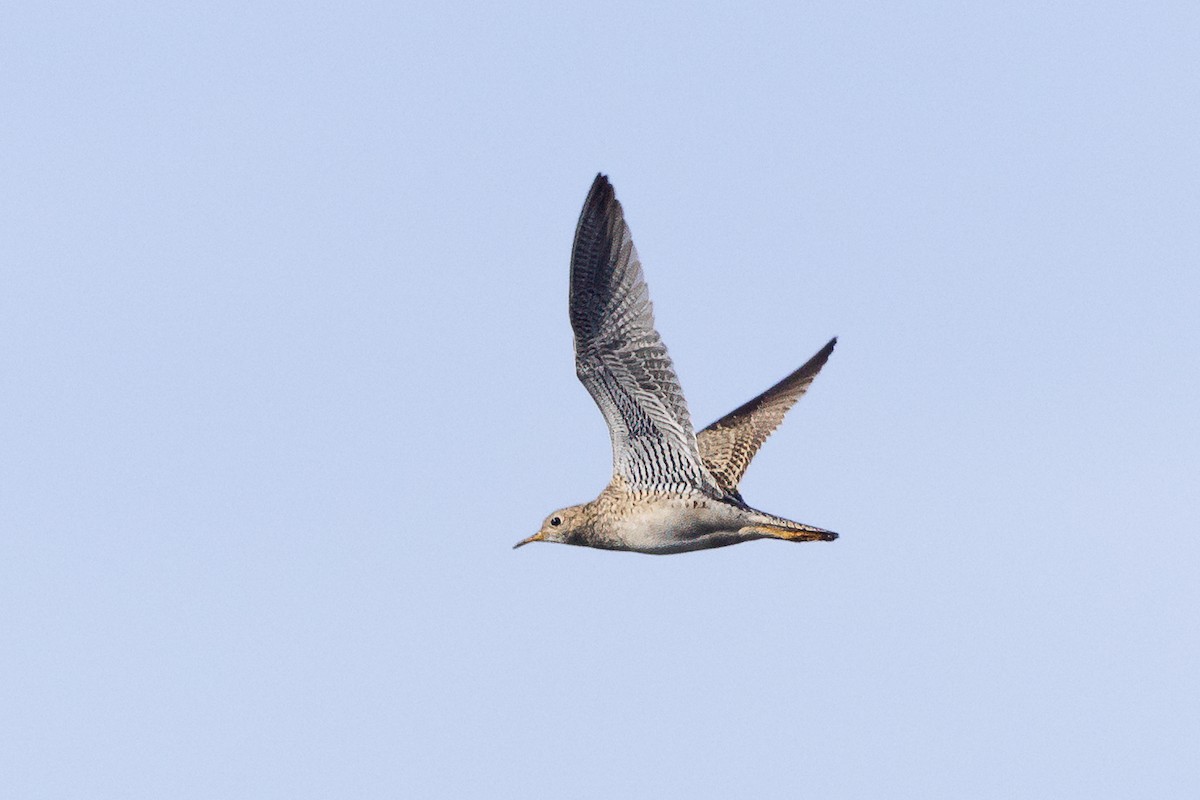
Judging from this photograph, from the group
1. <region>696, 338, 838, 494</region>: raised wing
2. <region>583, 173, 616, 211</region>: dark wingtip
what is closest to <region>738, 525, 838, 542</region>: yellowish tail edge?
<region>696, 338, 838, 494</region>: raised wing

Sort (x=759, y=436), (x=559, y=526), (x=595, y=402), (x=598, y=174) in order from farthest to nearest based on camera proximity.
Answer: (x=759, y=436), (x=559, y=526), (x=595, y=402), (x=598, y=174)

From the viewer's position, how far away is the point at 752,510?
55.4ft

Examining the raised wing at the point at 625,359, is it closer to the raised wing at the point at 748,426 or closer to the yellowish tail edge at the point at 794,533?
the yellowish tail edge at the point at 794,533

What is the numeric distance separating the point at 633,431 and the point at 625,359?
101cm

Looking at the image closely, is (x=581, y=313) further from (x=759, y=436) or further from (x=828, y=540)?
(x=759, y=436)

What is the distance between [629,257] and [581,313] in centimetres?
70

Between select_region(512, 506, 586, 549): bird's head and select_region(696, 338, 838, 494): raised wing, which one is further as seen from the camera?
select_region(696, 338, 838, 494): raised wing

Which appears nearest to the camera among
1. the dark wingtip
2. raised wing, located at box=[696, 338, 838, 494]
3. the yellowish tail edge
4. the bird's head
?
the dark wingtip

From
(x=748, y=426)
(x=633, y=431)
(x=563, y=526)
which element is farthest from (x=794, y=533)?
(x=748, y=426)

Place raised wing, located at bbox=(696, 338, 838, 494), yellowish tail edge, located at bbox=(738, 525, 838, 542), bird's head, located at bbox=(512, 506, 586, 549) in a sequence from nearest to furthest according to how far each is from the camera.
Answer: yellowish tail edge, located at bbox=(738, 525, 838, 542), bird's head, located at bbox=(512, 506, 586, 549), raised wing, located at bbox=(696, 338, 838, 494)

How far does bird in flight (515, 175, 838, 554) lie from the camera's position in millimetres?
15711

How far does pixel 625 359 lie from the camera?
53.0 ft

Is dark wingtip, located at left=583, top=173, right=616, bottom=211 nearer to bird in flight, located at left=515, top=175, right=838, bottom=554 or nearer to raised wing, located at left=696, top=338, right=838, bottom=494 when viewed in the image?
bird in flight, located at left=515, top=175, right=838, bottom=554

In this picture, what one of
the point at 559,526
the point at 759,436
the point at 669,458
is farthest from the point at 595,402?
the point at 759,436
